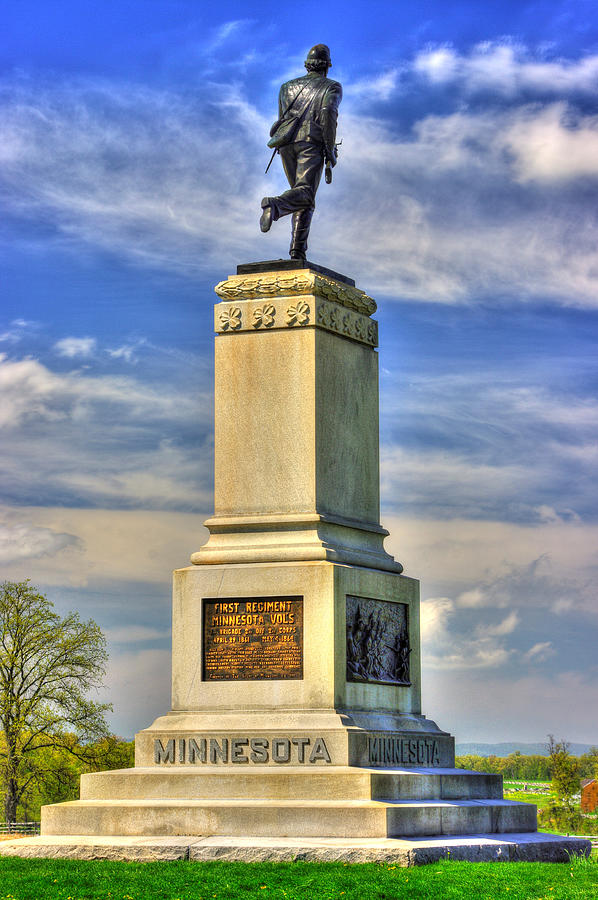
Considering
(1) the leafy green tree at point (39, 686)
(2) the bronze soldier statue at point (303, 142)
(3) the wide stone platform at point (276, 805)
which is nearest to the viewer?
(3) the wide stone platform at point (276, 805)

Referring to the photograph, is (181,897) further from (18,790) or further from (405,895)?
(18,790)

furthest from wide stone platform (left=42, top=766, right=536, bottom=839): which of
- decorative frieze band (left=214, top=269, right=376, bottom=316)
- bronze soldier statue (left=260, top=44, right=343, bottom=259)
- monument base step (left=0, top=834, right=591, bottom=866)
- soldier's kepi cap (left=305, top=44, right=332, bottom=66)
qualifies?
soldier's kepi cap (left=305, top=44, right=332, bottom=66)

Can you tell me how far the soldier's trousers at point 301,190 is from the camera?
64.5 ft

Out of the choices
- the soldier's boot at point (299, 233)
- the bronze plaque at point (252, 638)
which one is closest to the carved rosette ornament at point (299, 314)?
the soldier's boot at point (299, 233)

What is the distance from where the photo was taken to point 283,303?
18.6 meters

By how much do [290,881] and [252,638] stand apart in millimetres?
4581

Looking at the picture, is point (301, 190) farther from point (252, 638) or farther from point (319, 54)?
point (252, 638)

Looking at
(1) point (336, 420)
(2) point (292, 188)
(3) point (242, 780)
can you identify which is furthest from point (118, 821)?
(2) point (292, 188)

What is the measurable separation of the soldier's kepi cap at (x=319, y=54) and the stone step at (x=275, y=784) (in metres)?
9.77

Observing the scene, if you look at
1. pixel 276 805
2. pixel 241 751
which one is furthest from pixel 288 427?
A: pixel 276 805

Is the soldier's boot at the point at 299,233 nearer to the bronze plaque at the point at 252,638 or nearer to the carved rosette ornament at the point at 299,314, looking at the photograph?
the carved rosette ornament at the point at 299,314

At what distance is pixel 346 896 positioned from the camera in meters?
12.5

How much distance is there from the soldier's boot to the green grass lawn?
862 cm

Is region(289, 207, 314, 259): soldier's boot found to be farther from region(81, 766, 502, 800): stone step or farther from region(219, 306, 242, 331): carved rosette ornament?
region(81, 766, 502, 800): stone step
